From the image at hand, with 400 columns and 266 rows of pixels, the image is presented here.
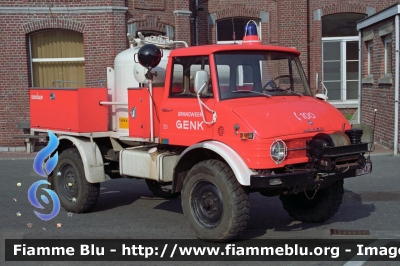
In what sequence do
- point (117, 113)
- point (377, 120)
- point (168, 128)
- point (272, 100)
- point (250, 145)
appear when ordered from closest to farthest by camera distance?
point (250, 145), point (272, 100), point (168, 128), point (117, 113), point (377, 120)

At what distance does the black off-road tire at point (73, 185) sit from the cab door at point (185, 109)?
175cm

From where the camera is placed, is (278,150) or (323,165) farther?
(323,165)

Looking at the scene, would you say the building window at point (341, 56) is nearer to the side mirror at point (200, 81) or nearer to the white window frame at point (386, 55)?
the white window frame at point (386, 55)

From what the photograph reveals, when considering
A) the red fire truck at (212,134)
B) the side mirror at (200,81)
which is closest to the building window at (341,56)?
the red fire truck at (212,134)

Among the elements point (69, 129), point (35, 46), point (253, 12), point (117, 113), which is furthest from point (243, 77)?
point (253, 12)

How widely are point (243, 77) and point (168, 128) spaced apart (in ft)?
4.05

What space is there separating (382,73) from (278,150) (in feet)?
35.0

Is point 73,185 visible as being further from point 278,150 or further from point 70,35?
point 70,35

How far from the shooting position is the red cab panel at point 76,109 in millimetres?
9078

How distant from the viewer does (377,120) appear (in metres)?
16.7

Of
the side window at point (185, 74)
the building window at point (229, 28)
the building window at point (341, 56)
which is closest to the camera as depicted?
the side window at point (185, 74)

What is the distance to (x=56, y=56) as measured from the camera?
18109mm

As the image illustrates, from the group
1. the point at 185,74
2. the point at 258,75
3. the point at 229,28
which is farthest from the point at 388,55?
the point at 185,74

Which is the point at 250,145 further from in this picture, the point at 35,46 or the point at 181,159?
the point at 35,46
